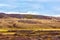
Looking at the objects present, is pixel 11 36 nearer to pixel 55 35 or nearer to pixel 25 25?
pixel 55 35

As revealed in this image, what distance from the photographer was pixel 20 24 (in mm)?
40875

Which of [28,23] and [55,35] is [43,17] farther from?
[55,35]

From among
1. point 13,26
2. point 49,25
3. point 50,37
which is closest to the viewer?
point 50,37

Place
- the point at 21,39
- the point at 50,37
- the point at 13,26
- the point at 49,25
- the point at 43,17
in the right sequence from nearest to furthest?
the point at 21,39 < the point at 50,37 < the point at 13,26 < the point at 49,25 < the point at 43,17

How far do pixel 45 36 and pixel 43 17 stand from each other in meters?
23.6

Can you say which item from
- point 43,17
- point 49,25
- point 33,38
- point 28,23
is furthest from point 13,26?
point 43,17

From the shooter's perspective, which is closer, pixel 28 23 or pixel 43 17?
pixel 28 23

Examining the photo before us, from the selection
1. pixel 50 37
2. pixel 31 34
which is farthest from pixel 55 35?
pixel 31 34

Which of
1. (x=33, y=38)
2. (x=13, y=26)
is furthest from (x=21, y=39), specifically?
(x=13, y=26)

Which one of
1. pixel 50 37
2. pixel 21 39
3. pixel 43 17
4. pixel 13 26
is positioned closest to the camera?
pixel 21 39

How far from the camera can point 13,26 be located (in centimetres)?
3897

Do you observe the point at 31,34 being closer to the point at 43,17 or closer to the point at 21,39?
the point at 21,39

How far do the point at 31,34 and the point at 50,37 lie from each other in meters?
3.21

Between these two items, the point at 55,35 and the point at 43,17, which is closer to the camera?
the point at 55,35
